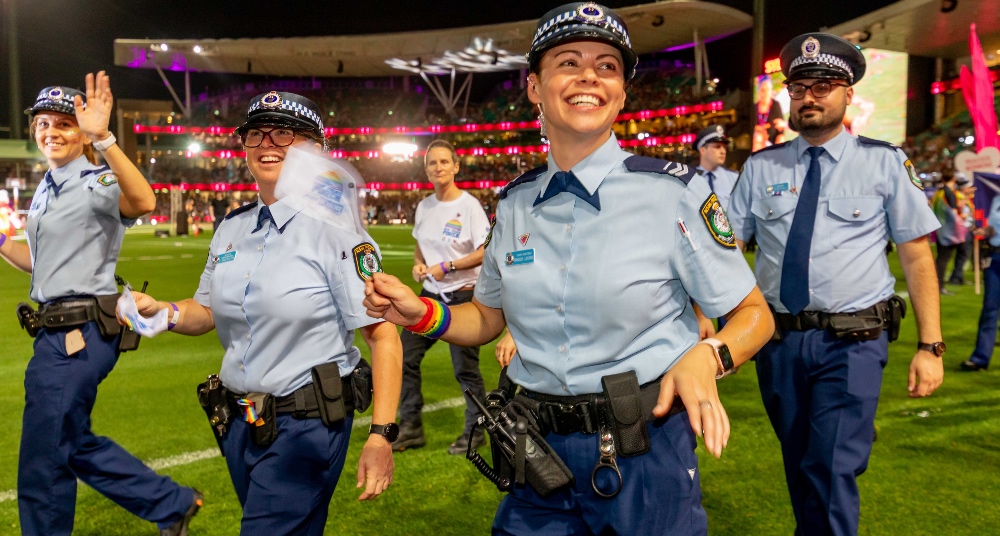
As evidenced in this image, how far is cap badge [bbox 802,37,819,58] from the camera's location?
11.8 ft

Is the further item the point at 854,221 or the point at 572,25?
the point at 854,221

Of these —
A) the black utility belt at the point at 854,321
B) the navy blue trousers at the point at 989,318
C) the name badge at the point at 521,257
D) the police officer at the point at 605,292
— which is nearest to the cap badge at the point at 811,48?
the black utility belt at the point at 854,321

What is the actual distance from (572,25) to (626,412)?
1.04 meters

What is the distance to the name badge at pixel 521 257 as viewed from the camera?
2.17 metres

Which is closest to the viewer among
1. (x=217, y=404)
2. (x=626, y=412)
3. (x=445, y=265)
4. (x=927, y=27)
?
(x=626, y=412)

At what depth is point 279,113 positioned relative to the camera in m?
2.75

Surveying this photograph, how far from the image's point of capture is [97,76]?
3463 millimetres

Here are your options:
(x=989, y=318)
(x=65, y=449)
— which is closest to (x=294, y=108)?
(x=65, y=449)

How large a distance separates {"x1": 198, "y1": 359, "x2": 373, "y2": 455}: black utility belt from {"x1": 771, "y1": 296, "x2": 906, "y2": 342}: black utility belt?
198cm

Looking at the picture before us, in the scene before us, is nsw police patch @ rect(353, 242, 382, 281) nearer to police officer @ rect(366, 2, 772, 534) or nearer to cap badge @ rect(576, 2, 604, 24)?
police officer @ rect(366, 2, 772, 534)

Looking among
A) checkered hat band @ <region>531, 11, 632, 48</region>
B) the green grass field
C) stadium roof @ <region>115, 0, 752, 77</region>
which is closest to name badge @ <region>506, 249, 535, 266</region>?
checkered hat band @ <region>531, 11, 632, 48</region>

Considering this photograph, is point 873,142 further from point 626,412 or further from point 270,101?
point 270,101

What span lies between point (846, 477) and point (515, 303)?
199 centimetres

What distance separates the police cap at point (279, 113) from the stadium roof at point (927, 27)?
111 ft
